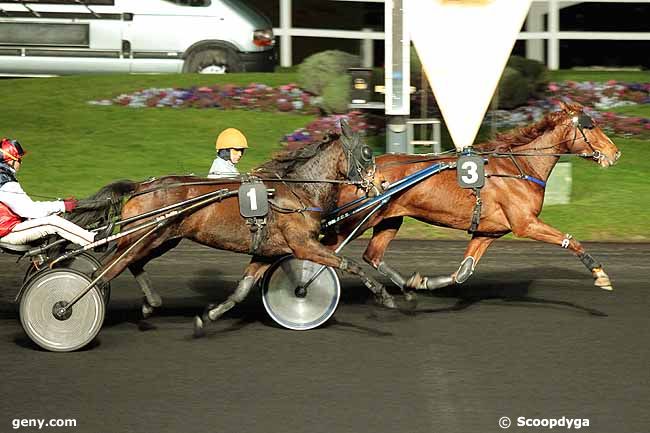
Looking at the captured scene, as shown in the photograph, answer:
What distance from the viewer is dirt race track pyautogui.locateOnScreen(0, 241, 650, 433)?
621 cm

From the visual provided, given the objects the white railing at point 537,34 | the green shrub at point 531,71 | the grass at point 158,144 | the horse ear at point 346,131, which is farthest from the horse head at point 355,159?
the white railing at point 537,34

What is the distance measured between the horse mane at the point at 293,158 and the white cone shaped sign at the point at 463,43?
443cm

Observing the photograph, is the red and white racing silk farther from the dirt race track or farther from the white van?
the white van

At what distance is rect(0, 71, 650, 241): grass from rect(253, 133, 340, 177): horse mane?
14.6ft

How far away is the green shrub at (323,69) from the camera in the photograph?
17094mm

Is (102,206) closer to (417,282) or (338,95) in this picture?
(417,282)

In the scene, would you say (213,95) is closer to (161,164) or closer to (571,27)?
(161,164)

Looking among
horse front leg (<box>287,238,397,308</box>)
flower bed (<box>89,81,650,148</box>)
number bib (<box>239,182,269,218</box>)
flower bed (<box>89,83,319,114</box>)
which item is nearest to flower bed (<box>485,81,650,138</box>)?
flower bed (<box>89,81,650,148</box>)

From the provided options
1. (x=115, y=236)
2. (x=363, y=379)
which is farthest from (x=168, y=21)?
(x=363, y=379)

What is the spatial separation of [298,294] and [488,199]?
175 centimetres

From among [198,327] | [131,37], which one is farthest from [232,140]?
[131,37]

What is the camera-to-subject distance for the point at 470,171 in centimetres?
864

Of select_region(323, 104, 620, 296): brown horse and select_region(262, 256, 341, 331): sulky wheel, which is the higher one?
select_region(323, 104, 620, 296): brown horse

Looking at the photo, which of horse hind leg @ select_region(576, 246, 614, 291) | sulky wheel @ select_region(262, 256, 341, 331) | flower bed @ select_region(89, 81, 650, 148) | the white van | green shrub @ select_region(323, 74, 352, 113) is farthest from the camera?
the white van
